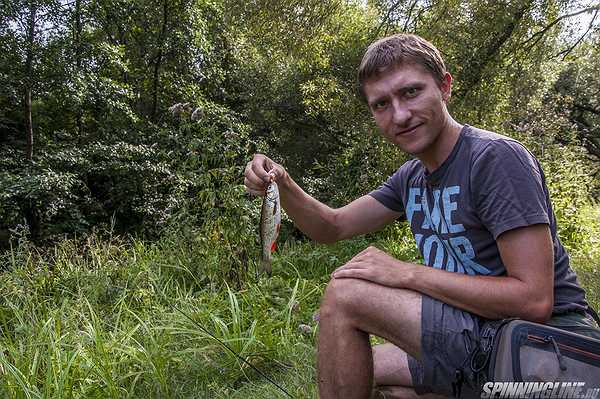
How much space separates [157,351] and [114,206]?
27.8 feet

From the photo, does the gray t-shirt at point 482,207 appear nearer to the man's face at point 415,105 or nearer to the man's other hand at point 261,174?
the man's face at point 415,105

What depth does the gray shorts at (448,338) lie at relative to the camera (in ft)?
5.51

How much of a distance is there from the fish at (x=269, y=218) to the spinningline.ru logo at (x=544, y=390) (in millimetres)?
1181

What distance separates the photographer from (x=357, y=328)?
70.1 inches

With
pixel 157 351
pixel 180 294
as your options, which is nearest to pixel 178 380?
pixel 157 351

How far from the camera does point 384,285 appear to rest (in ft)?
5.82

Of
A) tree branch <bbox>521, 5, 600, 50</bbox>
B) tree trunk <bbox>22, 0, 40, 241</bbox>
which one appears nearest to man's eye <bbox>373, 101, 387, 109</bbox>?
tree branch <bbox>521, 5, 600, 50</bbox>

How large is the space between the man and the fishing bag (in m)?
0.11

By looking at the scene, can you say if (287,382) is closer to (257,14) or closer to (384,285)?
(384,285)

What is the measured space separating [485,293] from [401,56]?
3.03ft

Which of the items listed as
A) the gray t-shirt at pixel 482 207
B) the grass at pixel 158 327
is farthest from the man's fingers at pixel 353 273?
the grass at pixel 158 327

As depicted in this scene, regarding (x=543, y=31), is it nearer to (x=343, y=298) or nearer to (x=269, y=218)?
(x=269, y=218)

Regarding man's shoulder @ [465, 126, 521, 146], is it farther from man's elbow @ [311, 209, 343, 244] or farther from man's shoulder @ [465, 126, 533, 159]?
man's elbow @ [311, 209, 343, 244]

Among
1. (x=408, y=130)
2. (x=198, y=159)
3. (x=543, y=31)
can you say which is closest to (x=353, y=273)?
(x=408, y=130)
